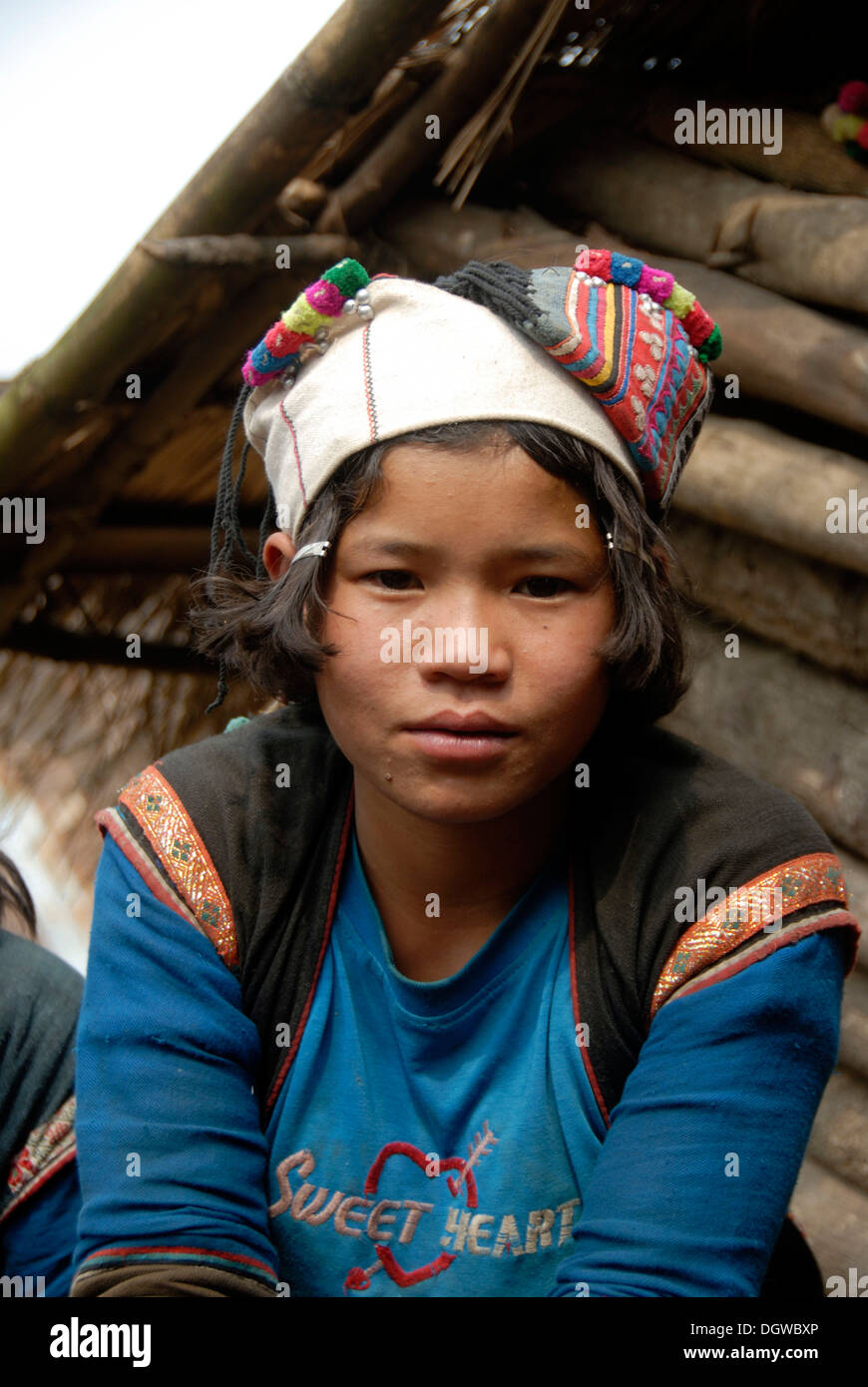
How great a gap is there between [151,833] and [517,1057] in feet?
1.59

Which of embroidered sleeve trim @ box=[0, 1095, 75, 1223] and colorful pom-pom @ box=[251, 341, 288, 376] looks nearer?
colorful pom-pom @ box=[251, 341, 288, 376]

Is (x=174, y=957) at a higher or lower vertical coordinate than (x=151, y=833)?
lower

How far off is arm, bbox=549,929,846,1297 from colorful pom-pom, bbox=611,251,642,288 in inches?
29.2

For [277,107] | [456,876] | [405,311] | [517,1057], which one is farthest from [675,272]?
[517,1057]

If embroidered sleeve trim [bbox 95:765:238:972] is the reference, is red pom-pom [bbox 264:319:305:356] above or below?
above

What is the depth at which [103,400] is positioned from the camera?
2.36 metres

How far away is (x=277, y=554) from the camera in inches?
59.3

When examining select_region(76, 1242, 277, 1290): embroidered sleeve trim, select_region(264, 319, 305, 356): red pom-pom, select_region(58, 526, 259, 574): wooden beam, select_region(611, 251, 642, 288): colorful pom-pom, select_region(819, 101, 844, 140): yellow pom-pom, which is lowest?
select_region(76, 1242, 277, 1290): embroidered sleeve trim

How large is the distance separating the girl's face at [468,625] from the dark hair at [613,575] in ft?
0.05

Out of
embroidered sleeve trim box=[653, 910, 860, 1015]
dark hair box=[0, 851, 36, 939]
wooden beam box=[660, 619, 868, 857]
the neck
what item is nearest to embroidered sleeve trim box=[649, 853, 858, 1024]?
embroidered sleeve trim box=[653, 910, 860, 1015]

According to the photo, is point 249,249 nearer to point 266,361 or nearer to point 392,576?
point 266,361

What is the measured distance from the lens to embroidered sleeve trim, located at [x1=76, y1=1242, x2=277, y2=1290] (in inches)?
50.6

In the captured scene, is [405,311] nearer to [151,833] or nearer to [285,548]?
[285,548]

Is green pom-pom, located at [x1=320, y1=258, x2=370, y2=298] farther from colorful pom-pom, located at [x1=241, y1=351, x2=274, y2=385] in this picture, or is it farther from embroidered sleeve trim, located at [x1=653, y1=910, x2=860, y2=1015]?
embroidered sleeve trim, located at [x1=653, y1=910, x2=860, y2=1015]
